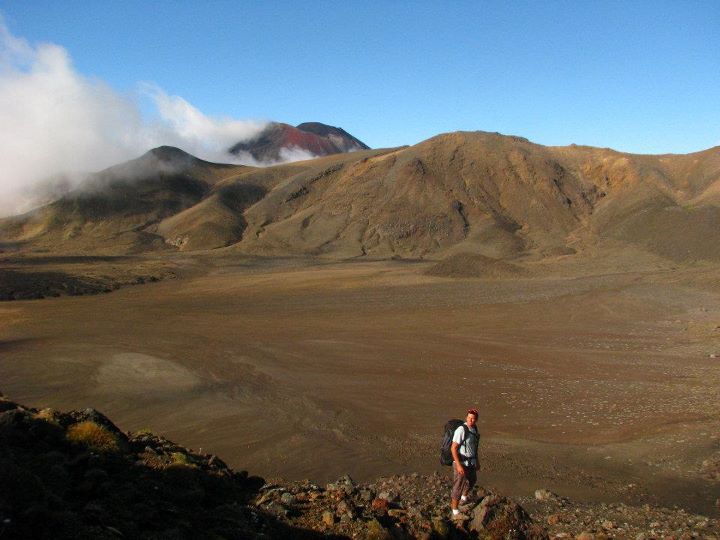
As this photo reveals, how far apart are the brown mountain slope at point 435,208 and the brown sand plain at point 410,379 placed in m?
39.2

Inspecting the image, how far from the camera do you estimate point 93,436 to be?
8.00 m

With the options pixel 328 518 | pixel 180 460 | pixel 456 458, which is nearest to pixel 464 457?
pixel 456 458

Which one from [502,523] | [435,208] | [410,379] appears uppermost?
[435,208]

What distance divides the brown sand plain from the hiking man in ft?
8.83

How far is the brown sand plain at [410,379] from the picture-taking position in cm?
1162

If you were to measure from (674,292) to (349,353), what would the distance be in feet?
88.2

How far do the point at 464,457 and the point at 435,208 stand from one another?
268 feet

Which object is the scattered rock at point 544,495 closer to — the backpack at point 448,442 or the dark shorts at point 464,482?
the dark shorts at point 464,482

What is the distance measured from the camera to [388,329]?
93.2 ft

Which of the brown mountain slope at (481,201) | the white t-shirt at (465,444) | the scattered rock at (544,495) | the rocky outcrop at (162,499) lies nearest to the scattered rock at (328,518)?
the rocky outcrop at (162,499)

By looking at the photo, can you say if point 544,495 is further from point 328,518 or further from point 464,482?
point 328,518

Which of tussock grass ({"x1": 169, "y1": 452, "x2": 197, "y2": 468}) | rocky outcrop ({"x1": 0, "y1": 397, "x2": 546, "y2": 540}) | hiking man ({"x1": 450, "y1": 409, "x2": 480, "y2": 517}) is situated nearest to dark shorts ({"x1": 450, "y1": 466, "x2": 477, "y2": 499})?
hiking man ({"x1": 450, "y1": 409, "x2": 480, "y2": 517})

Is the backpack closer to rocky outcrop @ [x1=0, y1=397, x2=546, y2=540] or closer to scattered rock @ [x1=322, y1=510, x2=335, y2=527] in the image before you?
rocky outcrop @ [x1=0, y1=397, x2=546, y2=540]

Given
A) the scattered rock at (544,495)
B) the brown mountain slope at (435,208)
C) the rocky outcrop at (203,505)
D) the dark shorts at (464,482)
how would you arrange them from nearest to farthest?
the rocky outcrop at (203,505)
the dark shorts at (464,482)
the scattered rock at (544,495)
the brown mountain slope at (435,208)
